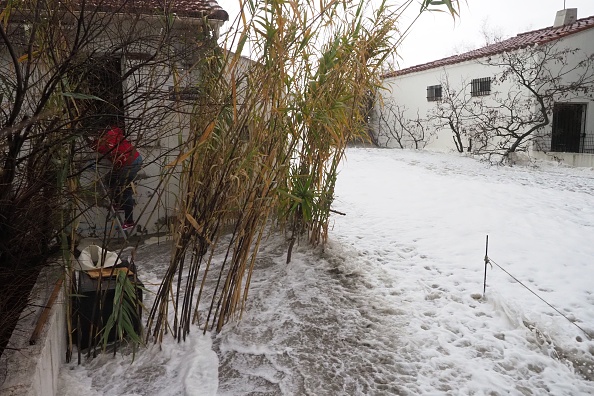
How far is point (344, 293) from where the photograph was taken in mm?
3439

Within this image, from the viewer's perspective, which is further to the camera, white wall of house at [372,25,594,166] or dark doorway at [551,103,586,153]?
dark doorway at [551,103,586,153]

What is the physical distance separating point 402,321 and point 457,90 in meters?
12.3

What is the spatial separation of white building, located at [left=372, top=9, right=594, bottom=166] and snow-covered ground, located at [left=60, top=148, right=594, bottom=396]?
605 centimetres

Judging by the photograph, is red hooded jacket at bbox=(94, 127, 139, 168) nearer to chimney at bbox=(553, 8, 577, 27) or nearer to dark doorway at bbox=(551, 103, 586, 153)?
dark doorway at bbox=(551, 103, 586, 153)

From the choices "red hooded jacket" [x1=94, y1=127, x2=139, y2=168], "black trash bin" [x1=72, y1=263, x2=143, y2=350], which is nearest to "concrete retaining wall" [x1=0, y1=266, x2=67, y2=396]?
"black trash bin" [x1=72, y1=263, x2=143, y2=350]

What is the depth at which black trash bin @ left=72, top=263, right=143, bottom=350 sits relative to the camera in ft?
8.09

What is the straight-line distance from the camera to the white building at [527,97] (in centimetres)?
1092

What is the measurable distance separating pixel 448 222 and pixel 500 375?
284cm

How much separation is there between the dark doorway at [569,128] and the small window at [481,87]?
73.3 inches

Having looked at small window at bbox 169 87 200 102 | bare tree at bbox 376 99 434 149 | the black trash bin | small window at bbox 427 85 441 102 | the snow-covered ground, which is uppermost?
small window at bbox 427 85 441 102

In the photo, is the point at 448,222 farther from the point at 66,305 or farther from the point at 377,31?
the point at 66,305

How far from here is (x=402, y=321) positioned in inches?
119

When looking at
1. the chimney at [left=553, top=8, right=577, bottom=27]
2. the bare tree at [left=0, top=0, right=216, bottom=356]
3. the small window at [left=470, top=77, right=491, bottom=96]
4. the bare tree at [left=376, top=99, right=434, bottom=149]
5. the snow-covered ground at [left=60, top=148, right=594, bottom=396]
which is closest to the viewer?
the bare tree at [left=0, top=0, right=216, bottom=356]

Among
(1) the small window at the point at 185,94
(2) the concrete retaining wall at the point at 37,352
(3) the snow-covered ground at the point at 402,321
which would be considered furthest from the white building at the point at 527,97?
(2) the concrete retaining wall at the point at 37,352
